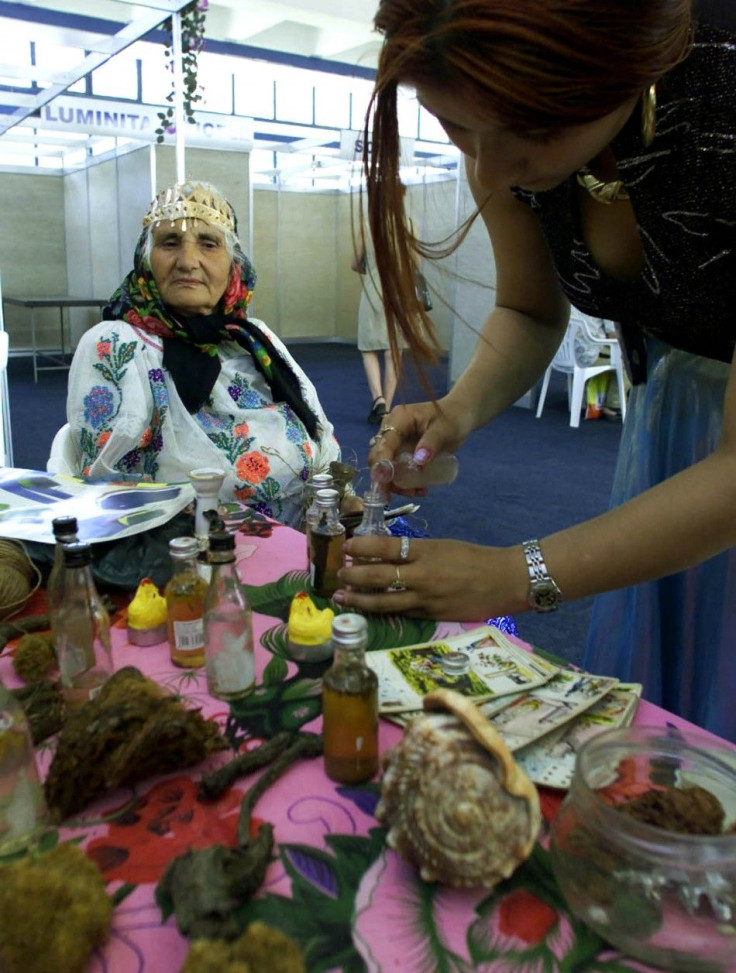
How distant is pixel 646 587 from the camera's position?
119 centimetres

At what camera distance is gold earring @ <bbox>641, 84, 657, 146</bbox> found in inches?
A: 33.3

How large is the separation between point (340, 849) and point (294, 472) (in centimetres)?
133

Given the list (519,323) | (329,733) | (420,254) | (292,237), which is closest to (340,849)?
(329,733)

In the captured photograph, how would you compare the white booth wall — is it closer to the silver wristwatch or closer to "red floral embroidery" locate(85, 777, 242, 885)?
the silver wristwatch

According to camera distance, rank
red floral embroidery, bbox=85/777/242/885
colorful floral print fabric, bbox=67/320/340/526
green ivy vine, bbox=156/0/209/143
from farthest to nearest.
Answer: green ivy vine, bbox=156/0/209/143, colorful floral print fabric, bbox=67/320/340/526, red floral embroidery, bbox=85/777/242/885

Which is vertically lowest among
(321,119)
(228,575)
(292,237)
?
(228,575)

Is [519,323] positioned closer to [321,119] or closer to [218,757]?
[218,757]

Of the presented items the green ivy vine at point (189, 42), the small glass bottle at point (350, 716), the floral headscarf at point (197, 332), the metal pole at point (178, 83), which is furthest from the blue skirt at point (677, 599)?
the green ivy vine at point (189, 42)

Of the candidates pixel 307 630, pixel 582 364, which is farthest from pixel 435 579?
pixel 582 364

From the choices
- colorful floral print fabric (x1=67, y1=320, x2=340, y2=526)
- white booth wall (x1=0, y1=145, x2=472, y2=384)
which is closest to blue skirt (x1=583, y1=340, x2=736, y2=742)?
colorful floral print fabric (x1=67, y1=320, x2=340, y2=526)

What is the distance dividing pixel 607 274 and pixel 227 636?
702mm

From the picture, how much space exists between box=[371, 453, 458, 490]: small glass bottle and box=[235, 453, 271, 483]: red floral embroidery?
0.69m

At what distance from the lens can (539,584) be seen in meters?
0.86

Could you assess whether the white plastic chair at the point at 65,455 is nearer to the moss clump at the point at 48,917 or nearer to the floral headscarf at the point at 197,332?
the floral headscarf at the point at 197,332
